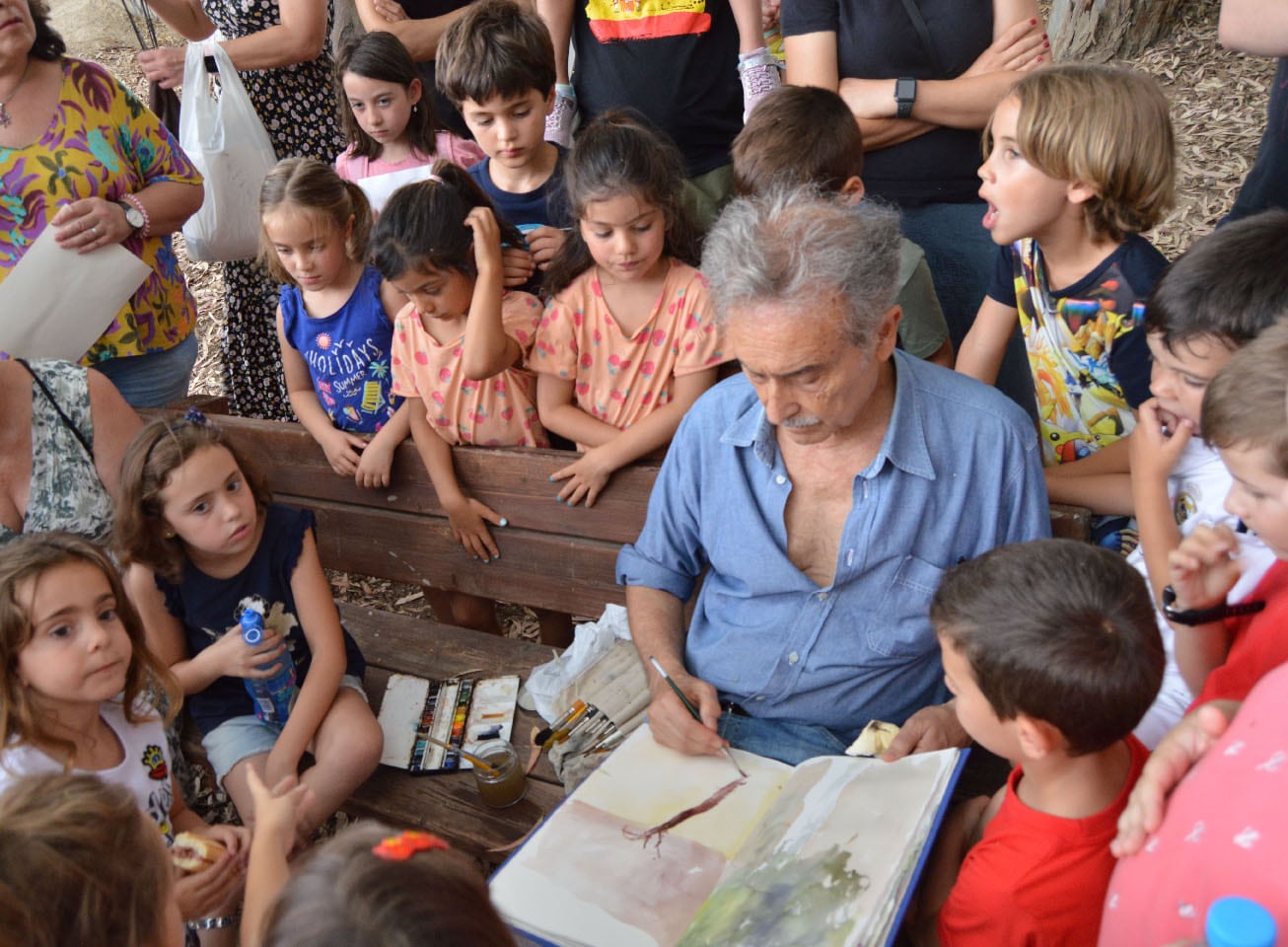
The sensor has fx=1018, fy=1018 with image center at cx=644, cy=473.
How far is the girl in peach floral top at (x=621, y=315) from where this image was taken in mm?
2699

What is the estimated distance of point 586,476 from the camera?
2.72 metres

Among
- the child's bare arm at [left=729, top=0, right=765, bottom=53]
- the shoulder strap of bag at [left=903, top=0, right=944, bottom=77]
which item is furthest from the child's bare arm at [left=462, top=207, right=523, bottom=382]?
the shoulder strap of bag at [left=903, top=0, right=944, bottom=77]

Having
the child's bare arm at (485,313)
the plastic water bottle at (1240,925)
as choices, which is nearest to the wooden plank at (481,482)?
the child's bare arm at (485,313)

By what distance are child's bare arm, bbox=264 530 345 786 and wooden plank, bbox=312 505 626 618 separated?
0.48 m

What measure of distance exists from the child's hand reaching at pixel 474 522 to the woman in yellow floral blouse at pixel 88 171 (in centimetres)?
139

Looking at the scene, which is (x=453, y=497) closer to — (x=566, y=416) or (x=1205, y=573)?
(x=566, y=416)

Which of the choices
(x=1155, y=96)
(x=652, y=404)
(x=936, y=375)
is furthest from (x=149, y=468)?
(x=1155, y=96)

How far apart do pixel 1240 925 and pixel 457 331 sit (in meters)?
2.50

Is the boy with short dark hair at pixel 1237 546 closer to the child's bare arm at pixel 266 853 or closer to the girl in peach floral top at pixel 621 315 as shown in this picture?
the girl in peach floral top at pixel 621 315

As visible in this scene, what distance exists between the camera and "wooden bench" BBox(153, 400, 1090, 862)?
252cm

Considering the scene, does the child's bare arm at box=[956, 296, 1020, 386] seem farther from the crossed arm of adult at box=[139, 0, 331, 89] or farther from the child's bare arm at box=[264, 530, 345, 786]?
the crossed arm of adult at box=[139, 0, 331, 89]

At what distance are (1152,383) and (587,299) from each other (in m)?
1.50

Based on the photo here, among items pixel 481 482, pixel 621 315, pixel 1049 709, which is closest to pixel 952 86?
pixel 621 315

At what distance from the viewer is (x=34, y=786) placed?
151 centimetres
